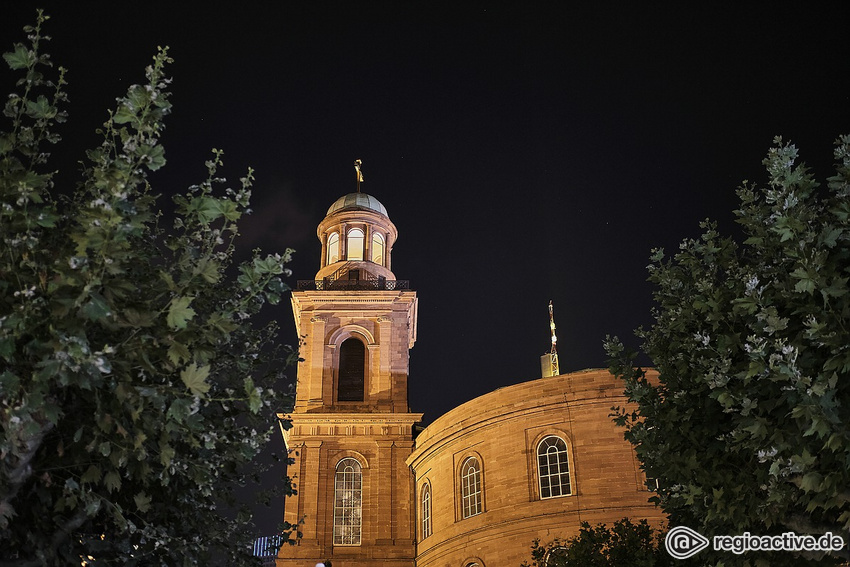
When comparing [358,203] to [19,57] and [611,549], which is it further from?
[19,57]

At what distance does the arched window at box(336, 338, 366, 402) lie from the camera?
131 feet

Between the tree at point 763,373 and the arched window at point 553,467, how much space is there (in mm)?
15751

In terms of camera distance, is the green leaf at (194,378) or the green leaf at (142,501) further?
the green leaf at (142,501)

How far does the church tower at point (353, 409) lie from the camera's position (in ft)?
117

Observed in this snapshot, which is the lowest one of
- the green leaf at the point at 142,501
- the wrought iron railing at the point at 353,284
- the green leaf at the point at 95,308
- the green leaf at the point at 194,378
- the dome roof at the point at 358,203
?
the green leaf at the point at 142,501

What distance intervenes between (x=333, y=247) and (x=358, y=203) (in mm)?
2936

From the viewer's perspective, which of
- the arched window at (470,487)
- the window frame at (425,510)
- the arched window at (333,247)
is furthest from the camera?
the arched window at (333,247)

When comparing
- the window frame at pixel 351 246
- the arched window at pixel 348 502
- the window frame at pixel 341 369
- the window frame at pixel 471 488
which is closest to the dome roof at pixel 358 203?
the window frame at pixel 351 246

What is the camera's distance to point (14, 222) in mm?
7027

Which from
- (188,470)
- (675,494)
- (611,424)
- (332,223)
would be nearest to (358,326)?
(332,223)

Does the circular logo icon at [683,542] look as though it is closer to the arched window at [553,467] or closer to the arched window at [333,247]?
the arched window at [553,467]

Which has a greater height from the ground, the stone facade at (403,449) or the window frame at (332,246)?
→ the window frame at (332,246)

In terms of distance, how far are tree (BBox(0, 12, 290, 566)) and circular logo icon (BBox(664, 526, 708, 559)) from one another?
654cm

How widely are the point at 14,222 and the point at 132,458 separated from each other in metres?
2.41
